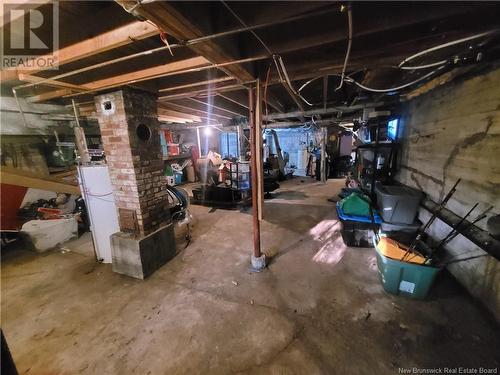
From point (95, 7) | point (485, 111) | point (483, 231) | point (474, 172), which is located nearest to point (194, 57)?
point (95, 7)

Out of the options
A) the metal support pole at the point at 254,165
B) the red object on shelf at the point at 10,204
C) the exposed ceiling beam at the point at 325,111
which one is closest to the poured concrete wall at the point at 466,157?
the exposed ceiling beam at the point at 325,111

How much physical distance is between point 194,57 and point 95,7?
780 millimetres

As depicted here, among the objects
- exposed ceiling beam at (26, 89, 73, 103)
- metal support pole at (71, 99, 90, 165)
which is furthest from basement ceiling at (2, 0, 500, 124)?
metal support pole at (71, 99, 90, 165)

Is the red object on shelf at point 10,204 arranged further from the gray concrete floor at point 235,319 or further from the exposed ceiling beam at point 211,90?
the exposed ceiling beam at point 211,90

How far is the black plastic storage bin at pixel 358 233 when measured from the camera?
330 centimetres

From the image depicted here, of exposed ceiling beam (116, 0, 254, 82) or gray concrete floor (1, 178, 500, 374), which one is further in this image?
gray concrete floor (1, 178, 500, 374)

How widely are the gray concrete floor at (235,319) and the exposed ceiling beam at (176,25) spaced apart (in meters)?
2.42

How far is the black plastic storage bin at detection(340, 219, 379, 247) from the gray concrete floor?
0.52ft

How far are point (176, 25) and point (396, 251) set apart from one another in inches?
113

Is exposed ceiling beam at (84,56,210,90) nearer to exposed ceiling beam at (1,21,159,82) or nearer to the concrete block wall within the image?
the concrete block wall

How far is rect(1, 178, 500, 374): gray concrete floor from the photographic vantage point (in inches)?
65.8

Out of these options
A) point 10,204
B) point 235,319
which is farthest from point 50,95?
point 235,319

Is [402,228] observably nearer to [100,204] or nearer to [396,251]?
[396,251]

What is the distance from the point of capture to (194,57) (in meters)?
2.02
